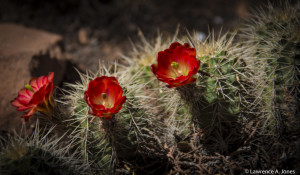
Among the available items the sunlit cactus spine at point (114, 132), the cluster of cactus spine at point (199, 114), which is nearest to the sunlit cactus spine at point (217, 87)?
the cluster of cactus spine at point (199, 114)

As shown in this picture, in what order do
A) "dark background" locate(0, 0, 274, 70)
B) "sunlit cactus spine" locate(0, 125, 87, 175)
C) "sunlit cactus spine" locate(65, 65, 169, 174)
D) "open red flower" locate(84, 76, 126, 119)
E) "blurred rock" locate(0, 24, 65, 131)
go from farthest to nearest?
"dark background" locate(0, 0, 274, 70)
"blurred rock" locate(0, 24, 65, 131)
"sunlit cactus spine" locate(65, 65, 169, 174)
"open red flower" locate(84, 76, 126, 119)
"sunlit cactus spine" locate(0, 125, 87, 175)

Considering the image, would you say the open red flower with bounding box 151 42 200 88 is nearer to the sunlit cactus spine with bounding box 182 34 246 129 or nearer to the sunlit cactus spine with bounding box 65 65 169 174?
the sunlit cactus spine with bounding box 182 34 246 129

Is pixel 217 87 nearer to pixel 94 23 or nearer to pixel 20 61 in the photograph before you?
pixel 20 61

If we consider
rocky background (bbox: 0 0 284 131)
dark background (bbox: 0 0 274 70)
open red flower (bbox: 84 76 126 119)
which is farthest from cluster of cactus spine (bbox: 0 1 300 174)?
dark background (bbox: 0 0 274 70)

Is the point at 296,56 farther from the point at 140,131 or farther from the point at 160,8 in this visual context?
the point at 160,8

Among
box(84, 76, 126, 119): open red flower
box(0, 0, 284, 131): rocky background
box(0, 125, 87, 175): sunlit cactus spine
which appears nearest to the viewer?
box(0, 125, 87, 175): sunlit cactus spine

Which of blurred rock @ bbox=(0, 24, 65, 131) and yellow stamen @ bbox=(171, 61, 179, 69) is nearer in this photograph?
yellow stamen @ bbox=(171, 61, 179, 69)

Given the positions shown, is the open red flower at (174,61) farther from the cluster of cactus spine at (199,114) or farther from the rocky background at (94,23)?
the rocky background at (94,23)
